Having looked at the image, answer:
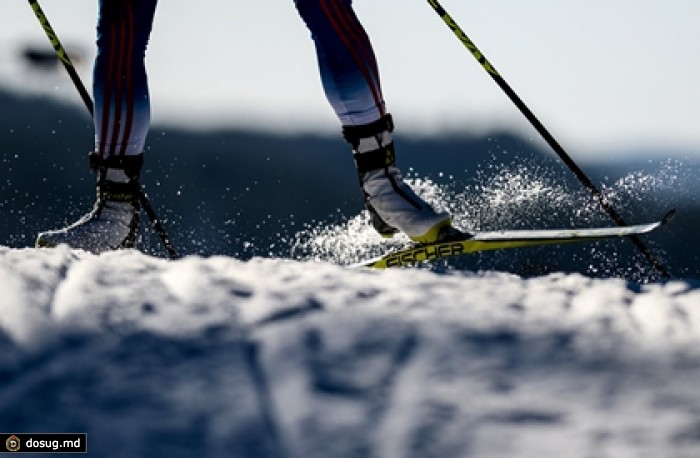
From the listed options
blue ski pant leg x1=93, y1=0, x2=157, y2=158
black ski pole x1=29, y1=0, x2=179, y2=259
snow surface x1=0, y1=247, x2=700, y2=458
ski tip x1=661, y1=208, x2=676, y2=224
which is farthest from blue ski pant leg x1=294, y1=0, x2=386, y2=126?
snow surface x1=0, y1=247, x2=700, y2=458

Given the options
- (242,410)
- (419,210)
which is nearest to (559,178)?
(419,210)

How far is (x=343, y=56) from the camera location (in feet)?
9.80

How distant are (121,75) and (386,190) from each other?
103 cm

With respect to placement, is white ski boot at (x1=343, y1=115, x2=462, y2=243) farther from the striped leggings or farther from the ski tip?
the ski tip

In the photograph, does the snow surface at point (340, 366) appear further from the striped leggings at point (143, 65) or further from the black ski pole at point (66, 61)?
the black ski pole at point (66, 61)

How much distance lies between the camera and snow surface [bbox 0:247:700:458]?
917 millimetres

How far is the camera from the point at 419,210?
3.33 metres

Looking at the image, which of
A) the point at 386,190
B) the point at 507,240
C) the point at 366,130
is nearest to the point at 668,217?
the point at 507,240

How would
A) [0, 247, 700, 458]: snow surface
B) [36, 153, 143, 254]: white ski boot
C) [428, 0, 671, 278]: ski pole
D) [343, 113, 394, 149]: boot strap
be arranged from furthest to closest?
[428, 0, 671, 278]: ski pole
[343, 113, 394, 149]: boot strap
[36, 153, 143, 254]: white ski boot
[0, 247, 700, 458]: snow surface

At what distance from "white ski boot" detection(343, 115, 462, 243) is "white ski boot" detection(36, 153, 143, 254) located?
2.62 ft

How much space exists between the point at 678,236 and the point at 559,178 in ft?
162

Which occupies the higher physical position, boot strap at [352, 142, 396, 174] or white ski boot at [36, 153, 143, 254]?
boot strap at [352, 142, 396, 174]

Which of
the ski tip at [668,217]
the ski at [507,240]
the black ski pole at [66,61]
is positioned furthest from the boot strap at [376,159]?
the ski tip at [668,217]

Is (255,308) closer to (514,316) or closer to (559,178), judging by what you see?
(514,316)
